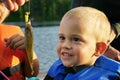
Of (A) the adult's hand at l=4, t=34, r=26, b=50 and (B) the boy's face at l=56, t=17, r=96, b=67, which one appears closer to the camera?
(B) the boy's face at l=56, t=17, r=96, b=67

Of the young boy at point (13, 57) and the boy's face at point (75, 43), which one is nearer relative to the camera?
the boy's face at point (75, 43)

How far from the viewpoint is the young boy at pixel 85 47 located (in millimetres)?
2572

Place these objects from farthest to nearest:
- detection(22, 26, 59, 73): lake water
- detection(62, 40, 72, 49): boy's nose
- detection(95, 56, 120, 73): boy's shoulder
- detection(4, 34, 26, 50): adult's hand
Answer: detection(22, 26, 59, 73): lake water, detection(4, 34, 26, 50): adult's hand, detection(95, 56, 120, 73): boy's shoulder, detection(62, 40, 72, 49): boy's nose

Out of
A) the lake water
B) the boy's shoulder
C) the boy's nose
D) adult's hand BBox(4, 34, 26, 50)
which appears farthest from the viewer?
the lake water

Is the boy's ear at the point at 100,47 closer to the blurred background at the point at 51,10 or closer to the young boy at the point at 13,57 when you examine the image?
the young boy at the point at 13,57

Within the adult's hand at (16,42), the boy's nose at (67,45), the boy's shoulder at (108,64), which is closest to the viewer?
the boy's nose at (67,45)

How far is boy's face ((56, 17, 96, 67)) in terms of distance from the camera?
8.38 ft

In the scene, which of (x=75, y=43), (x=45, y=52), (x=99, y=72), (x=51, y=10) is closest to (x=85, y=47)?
(x=75, y=43)

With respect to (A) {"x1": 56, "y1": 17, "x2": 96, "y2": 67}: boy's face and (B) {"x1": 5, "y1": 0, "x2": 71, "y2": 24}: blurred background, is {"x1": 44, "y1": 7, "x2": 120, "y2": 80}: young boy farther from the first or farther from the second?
(B) {"x1": 5, "y1": 0, "x2": 71, "y2": 24}: blurred background

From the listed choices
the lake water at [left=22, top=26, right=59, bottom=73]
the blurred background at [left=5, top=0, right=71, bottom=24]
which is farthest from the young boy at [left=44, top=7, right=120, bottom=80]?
the blurred background at [left=5, top=0, right=71, bottom=24]

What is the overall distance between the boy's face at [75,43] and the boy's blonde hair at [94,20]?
0.02 meters

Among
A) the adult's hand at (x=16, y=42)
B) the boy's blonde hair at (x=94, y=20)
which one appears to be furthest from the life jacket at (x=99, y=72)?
the adult's hand at (x=16, y=42)

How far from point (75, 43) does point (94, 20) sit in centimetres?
19

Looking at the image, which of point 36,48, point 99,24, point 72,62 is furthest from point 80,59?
point 36,48
